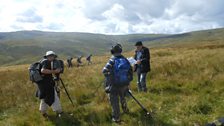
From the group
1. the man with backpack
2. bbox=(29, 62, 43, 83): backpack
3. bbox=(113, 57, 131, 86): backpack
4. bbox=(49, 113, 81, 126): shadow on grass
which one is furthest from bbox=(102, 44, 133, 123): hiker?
bbox=(29, 62, 43, 83): backpack

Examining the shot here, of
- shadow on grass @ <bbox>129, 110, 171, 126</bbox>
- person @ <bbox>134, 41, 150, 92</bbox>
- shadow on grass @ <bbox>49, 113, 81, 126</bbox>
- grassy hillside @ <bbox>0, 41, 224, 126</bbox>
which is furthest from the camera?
person @ <bbox>134, 41, 150, 92</bbox>

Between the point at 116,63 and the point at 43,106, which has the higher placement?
the point at 116,63

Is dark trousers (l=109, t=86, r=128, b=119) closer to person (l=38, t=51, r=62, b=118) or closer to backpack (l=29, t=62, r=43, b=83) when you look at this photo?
person (l=38, t=51, r=62, b=118)

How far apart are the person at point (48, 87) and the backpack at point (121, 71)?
6.74ft

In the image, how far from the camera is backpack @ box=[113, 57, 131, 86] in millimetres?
8523

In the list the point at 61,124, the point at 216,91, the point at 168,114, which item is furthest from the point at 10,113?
the point at 216,91

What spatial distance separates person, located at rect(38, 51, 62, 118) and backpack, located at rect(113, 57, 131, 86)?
205 cm

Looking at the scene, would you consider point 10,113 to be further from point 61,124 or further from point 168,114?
point 168,114

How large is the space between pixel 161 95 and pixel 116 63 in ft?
11.2

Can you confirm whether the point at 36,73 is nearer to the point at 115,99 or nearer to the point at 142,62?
the point at 115,99

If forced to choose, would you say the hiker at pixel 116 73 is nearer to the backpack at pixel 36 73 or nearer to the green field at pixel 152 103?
the green field at pixel 152 103

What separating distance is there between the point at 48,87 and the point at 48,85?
0.06 metres

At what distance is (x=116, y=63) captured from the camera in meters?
8.52

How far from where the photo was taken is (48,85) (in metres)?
9.80
